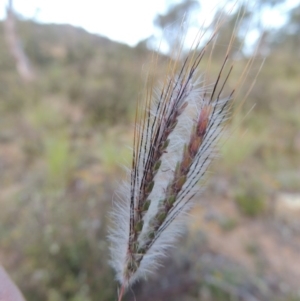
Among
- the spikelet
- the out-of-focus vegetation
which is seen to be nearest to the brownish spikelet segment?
the spikelet

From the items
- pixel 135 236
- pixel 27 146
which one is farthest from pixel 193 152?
pixel 27 146

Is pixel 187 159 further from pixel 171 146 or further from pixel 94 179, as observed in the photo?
pixel 94 179

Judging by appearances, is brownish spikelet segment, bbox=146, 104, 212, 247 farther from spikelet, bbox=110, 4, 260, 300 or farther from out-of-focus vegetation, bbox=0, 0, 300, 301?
out-of-focus vegetation, bbox=0, 0, 300, 301

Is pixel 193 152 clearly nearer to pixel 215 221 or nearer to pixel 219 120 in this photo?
pixel 219 120

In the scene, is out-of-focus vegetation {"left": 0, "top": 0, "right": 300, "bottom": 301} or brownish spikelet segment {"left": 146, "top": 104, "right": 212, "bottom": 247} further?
out-of-focus vegetation {"left": 0, "top": 0, "right": 300, "bottom": 301}

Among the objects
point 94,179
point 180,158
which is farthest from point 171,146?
point 94,179

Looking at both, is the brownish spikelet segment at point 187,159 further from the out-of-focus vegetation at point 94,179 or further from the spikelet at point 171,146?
Answer: the out-of-focus vegetation at point 94,179
